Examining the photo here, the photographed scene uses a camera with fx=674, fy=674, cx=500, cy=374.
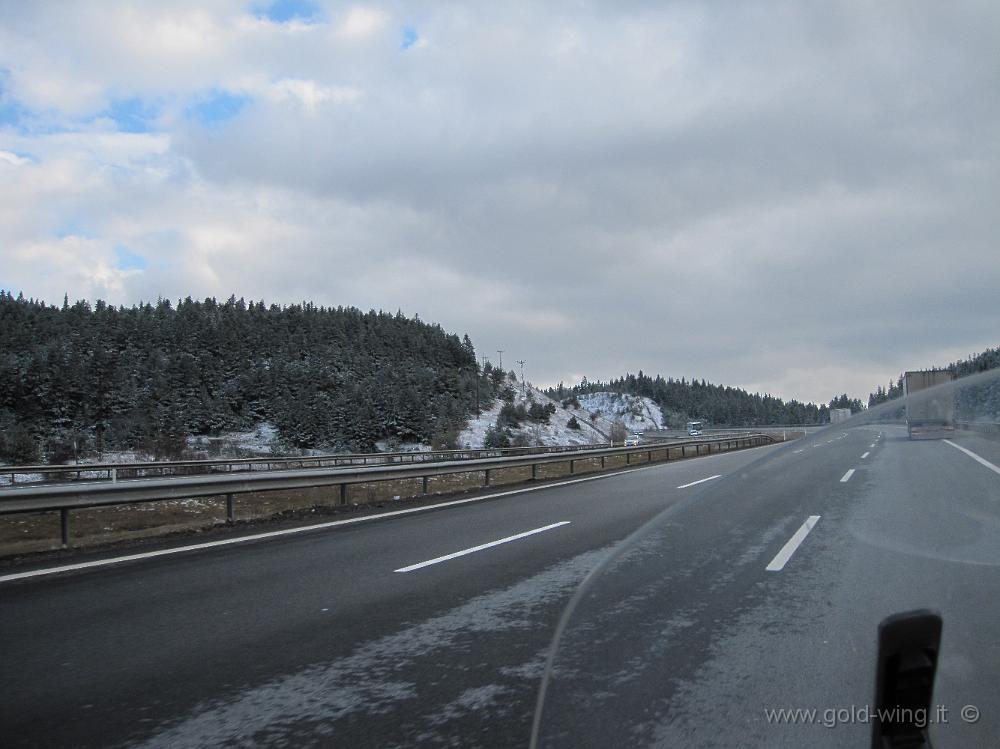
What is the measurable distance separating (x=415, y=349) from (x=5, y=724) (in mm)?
125732

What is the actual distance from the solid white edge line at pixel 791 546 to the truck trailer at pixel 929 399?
316cm

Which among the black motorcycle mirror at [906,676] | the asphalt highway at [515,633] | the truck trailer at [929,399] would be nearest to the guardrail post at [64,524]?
the asphalt highway at [515,633]

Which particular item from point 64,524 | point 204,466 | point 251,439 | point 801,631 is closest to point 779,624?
point 801,631

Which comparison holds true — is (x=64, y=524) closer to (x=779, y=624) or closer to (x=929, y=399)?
(x=779, y=624)

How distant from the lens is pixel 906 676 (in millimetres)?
1953

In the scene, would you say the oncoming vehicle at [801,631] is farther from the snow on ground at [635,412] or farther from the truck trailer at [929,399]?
the snow on ground at [635,412]

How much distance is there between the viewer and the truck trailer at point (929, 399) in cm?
370

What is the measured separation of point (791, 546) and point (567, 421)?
405 ft

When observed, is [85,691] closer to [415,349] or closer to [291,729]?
[291,729]

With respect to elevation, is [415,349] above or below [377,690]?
above

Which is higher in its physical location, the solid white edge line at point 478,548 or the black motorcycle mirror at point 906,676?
the black motorcycle mirror at point 906,676

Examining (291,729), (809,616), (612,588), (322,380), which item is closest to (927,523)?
(809,616)

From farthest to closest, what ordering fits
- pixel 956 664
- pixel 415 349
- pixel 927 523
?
pixel 415 349, pixel 927 523, pixel 956 664

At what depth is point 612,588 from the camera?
6.20m
